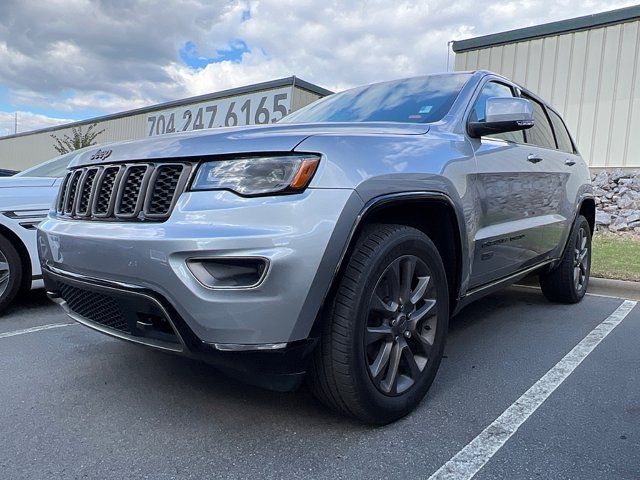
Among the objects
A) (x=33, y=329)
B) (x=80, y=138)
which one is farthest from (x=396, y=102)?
(x=80, y=138)

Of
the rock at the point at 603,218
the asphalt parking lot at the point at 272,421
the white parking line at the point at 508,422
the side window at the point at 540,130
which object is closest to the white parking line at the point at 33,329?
the asphalt parking lot at the point at 272,421

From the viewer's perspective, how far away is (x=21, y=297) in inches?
192

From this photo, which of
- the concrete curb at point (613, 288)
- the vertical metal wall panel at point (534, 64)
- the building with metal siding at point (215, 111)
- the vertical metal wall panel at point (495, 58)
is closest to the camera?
the concrete curb at point (613, 288)

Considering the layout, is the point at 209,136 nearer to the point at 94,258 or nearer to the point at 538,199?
the point at 94,258

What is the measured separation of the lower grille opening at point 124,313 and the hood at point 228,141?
578mm

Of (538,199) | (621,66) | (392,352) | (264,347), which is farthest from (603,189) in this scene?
(264,347)

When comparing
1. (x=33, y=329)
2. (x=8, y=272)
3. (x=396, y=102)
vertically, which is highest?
(x=396, y=102)

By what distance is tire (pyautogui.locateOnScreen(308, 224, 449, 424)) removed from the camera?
6.66 feet

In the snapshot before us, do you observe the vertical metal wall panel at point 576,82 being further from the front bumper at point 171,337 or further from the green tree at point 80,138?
the green tree at point 80,138

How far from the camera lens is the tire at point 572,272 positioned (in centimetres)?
451

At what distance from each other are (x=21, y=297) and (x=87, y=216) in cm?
315

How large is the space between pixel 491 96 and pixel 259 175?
2.09 m

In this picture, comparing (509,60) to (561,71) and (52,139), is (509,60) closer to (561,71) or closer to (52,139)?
(561,71)

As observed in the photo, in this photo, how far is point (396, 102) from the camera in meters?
3.16
